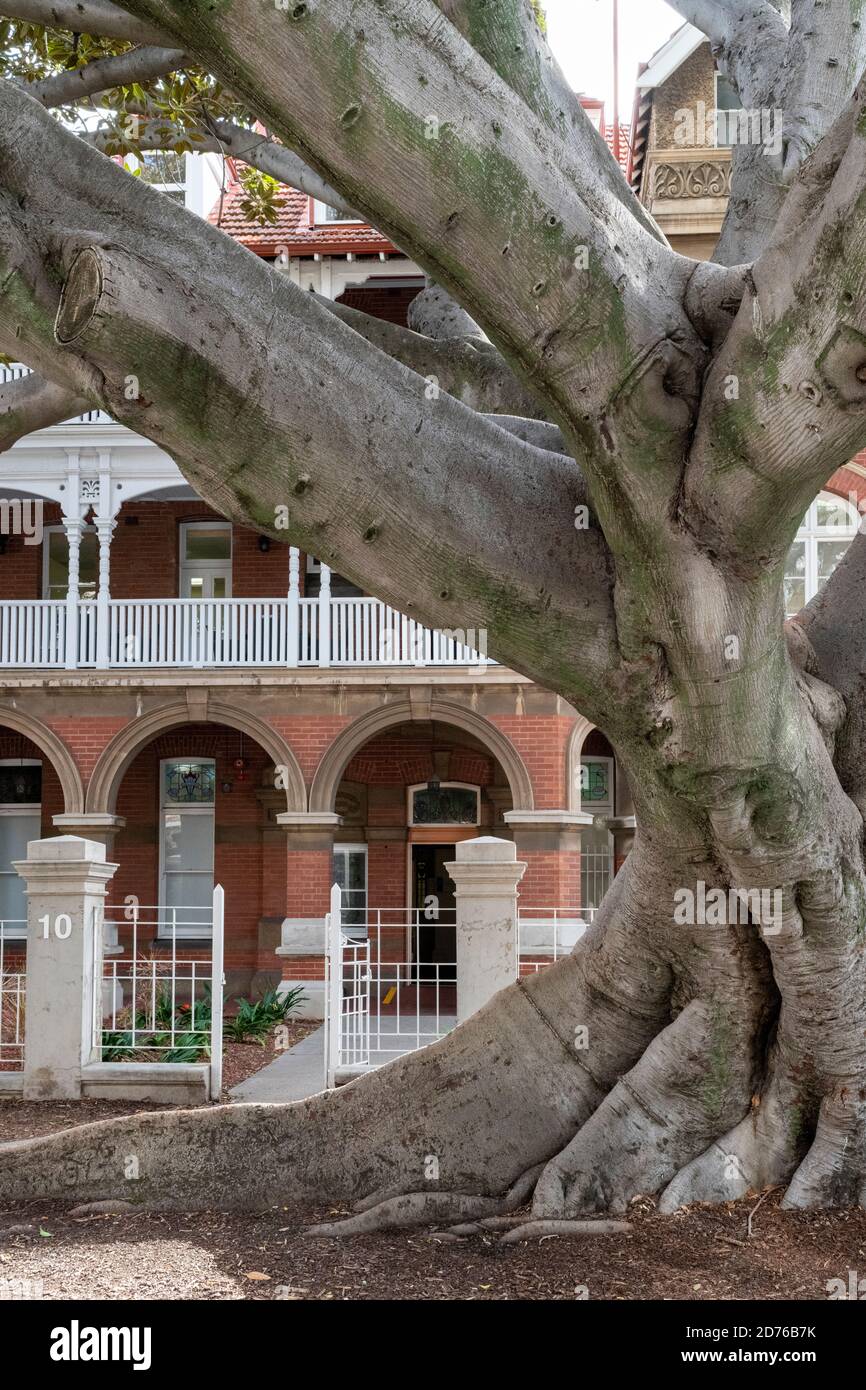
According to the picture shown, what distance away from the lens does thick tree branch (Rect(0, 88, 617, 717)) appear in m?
4.32

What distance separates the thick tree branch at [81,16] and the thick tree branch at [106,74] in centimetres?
69

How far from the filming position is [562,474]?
5.06 m

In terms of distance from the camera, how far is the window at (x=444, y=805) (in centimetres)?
2078

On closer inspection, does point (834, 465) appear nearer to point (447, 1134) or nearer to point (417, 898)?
point (447, 1134)

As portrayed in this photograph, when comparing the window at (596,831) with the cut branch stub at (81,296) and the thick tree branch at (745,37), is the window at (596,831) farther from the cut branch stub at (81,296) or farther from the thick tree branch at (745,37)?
the cut branch stub at (81,296)

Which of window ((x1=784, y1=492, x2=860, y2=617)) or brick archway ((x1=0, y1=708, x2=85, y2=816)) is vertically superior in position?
window ((x1=784, y1=492, x2=860, y2=617))

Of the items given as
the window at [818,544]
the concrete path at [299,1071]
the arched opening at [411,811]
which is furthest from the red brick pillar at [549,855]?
the window at [818,544]

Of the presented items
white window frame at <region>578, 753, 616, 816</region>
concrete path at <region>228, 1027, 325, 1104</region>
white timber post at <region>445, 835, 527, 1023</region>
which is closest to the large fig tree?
white timber post at <region>445, 835, 527, 1023</region>

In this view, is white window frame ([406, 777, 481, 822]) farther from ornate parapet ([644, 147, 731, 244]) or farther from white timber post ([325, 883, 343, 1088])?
white timber post ([325, 883, 343, 1088])

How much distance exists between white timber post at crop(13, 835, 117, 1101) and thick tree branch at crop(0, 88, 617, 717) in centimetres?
619

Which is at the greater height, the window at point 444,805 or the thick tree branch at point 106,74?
the thick tree branch at point 106,74

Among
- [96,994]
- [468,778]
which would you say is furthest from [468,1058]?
[468,778]

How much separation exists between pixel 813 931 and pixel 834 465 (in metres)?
1.85

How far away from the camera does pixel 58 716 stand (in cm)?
1853
